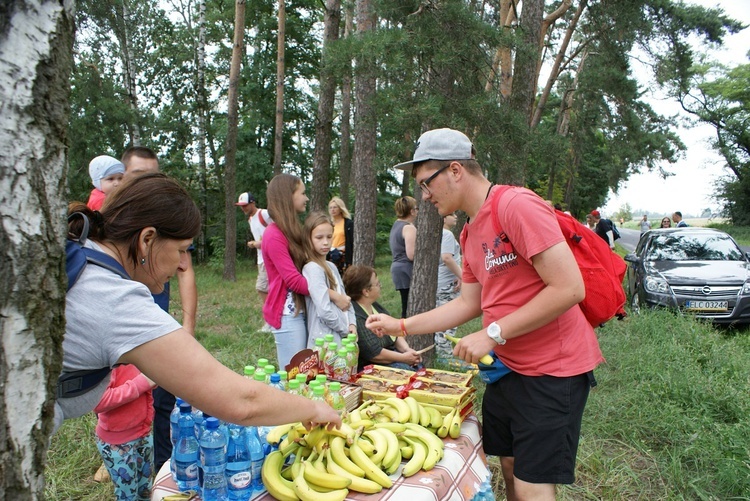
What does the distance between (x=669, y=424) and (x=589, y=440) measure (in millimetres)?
712

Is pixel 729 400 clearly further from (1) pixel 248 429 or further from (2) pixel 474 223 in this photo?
(1) pixel 248 429

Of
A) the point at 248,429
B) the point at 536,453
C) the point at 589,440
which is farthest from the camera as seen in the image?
the point at 589,440

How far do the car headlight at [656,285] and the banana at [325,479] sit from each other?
804 centimetres

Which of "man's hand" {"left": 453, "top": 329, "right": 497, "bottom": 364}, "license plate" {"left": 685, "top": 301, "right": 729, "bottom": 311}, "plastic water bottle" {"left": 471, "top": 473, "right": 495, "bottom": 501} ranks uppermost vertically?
"man's hand" {"left": 453, "top": 329, "right": 497, "bottom": 364}

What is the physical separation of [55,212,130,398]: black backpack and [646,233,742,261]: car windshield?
9915 millimetres

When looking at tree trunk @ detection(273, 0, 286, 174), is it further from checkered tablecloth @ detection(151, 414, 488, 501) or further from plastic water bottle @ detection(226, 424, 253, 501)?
plastic water bottle @ detection(226, 424, 253, 501)

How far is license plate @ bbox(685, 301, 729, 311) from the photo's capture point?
26.8ft

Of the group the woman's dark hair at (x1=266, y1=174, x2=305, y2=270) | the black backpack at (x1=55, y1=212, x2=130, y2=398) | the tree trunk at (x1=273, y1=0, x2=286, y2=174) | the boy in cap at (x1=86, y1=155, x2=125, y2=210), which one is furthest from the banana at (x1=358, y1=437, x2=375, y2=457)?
the tree trunk at (x1=273, y1=0, x2=286, y2=174)

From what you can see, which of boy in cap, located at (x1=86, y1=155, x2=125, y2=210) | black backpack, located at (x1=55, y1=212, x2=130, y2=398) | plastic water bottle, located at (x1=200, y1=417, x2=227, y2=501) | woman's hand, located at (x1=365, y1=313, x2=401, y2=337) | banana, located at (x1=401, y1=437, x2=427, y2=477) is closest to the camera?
black backpack, located at (x1=55, y1=212, x2=130, y2=398)

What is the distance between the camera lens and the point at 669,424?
454 cm

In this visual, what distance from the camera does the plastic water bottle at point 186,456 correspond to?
6.90ft

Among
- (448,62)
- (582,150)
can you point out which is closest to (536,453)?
(448,62)

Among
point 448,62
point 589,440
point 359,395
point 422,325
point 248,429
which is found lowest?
point 589,440

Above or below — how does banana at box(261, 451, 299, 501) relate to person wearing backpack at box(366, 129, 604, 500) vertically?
below
